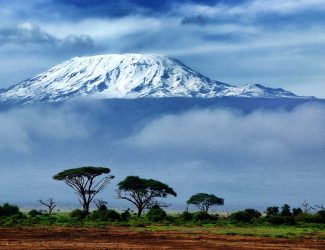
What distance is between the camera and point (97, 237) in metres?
Result: 43.0

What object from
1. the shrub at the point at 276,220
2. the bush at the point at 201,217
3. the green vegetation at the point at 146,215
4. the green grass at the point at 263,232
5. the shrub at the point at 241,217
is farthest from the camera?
the shrub at the point at 241,217

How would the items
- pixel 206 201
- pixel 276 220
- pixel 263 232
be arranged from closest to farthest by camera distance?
1. pixel 263 232
2. pixel 276 220
3. pixel 206 201

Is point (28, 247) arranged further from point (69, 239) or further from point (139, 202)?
point (139, 202)

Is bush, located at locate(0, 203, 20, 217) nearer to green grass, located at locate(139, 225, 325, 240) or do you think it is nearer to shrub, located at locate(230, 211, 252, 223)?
shrub, located at locate(230, 211, 252, 223)

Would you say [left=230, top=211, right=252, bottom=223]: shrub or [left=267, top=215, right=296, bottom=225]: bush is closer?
[left=267, top=215, right=296, bottom=225]: bush

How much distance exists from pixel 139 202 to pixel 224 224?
3476 cm

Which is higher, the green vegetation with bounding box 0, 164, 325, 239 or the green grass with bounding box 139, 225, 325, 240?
the green vegetation with bounding box 0, 164, 325, 239

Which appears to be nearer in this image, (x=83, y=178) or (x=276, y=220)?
(x=276, y=220)

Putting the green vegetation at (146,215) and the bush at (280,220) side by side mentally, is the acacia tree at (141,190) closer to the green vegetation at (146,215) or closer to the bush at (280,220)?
the green vegetation at (146,215)

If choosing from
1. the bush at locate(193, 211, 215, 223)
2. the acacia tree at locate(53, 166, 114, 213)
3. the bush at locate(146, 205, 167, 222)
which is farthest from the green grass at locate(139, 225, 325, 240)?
the acacia tree at locate(53, 166, 114, 213)

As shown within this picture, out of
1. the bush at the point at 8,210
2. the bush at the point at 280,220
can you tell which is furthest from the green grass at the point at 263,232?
the bush at the point at 8,210

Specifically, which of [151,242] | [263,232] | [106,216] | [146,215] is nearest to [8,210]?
[146,215]

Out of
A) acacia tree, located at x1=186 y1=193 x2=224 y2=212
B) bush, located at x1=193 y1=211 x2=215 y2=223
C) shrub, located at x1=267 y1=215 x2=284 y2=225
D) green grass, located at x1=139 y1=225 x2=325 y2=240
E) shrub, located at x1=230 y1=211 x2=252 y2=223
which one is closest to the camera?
green grass, located at x1=139 y1=225 x2=325 y2=240

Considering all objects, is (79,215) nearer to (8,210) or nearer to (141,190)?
(8,210)
